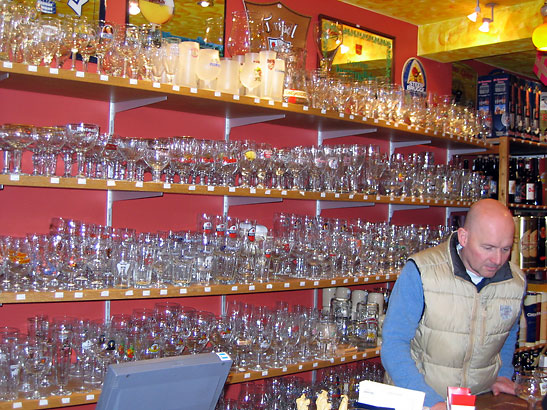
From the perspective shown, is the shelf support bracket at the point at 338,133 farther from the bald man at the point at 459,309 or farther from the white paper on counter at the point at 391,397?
the white paper on counter at the point at 391,397

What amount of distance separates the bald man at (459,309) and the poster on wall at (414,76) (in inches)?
117

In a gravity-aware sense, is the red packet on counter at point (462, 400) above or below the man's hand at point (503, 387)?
above

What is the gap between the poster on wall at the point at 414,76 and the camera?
218 inches

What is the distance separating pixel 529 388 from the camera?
268cm

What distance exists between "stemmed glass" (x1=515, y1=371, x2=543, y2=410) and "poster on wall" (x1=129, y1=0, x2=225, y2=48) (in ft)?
9.12

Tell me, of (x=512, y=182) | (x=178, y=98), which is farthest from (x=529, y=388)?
(x=512, y=182)

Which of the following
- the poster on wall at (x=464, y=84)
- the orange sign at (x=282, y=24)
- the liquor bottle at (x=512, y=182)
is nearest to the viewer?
the orange sign at (x=282, y=24)

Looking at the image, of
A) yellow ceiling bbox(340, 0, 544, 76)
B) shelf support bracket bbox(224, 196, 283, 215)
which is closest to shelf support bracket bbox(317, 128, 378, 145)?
shelf support bracket bbox(224, 196, 283, 215)

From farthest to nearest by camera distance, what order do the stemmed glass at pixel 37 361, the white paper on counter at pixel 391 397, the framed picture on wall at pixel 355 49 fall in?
the framed picture on wall at pixel 355 49
the stemmed glass at pixel 37 361
the white paper on counter at pixel 391 397

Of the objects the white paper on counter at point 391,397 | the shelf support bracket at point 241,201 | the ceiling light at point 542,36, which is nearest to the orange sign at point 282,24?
the shelf support bracket at point 241,201

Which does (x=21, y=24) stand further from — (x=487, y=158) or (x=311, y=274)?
(x=487, y=158)

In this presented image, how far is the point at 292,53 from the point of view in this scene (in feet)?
12.9

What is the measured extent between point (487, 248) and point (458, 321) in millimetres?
384

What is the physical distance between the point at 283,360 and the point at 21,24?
2.29 metres
